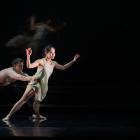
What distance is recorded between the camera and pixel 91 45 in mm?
7559

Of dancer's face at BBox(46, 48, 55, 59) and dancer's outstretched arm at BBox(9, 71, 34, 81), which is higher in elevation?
dancer's face at BBox(46, 48, 55, 59)

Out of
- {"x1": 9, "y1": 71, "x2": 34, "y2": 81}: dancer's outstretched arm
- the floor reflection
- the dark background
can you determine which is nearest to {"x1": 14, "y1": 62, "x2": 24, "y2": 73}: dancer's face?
{"x1": 9, "y1": 71, "x2": 34, "y2": 81}: dancer's outstretched arm

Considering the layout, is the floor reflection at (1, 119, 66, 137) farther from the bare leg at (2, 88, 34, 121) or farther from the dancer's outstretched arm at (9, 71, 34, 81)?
the dancer's outstretched arm at (9, 71, 34, 81)

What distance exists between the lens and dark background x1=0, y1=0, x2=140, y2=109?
24.5ft

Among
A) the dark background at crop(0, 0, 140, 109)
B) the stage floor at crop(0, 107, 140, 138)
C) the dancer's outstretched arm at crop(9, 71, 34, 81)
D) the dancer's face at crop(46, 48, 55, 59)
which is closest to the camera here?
the stage floor at crop(0, 107, 140, 138)

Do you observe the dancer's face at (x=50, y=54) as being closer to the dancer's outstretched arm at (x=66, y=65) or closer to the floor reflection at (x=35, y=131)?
the dancer's outstretched arm at (x=66, y=65)

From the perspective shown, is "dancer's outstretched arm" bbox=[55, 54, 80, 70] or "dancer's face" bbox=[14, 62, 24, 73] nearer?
"dancer's face" bbox=[14, 62, 24, 73]

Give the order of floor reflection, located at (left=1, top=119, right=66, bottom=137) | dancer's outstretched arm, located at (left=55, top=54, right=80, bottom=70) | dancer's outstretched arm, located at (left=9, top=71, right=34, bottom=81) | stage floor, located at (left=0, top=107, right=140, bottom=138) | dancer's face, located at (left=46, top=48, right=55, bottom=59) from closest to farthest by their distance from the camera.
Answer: floor reflection, located at (left=1, top=119, right=66, bottom=137)
stage floor, located at (left=0, top=107, right=140, bottom=138)
dancer's outstretched arm, located at (left=9, top=71, right=34, bottom=81)
dancer's face, located at (left=46, top=48, right=55, bottom=59)
dancer's outstretched arm, located at (left=55, top=54, right=80, bottom=70)

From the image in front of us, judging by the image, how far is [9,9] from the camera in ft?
24.8

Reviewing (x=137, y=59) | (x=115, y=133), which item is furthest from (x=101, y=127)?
(x=137, y=59)

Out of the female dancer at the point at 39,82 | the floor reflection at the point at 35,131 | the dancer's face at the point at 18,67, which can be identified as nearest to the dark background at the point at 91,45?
the female dancer at the point at 39,82

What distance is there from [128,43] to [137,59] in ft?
0.96

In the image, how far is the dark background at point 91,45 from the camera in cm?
747

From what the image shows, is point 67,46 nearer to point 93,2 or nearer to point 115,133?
point 93,2
